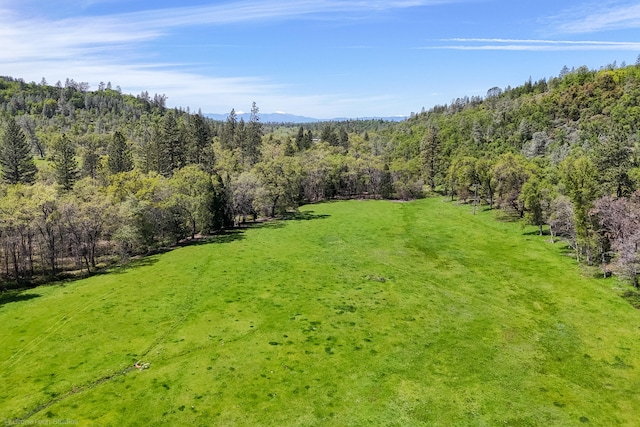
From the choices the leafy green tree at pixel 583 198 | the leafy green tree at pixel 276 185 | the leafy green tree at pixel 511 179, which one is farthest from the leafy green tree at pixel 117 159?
the leafy green tree at pixel 583 198

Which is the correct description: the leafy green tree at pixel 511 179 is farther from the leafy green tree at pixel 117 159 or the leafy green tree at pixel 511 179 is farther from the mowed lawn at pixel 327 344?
the leafy green tree at pixel 117 159

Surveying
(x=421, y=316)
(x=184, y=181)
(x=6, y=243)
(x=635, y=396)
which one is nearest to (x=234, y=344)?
(x=421, y=316)

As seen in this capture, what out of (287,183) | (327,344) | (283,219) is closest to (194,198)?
(283,219)

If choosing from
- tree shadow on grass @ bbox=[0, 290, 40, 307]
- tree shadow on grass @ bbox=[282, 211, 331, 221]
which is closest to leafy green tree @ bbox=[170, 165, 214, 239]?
tree shadow on grass @ bbox=[282, 211, 331, 221]

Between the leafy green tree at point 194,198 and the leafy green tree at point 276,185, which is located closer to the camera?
the leafy green tree at point 194,198

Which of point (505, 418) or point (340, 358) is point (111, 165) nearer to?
point (340, 358)
